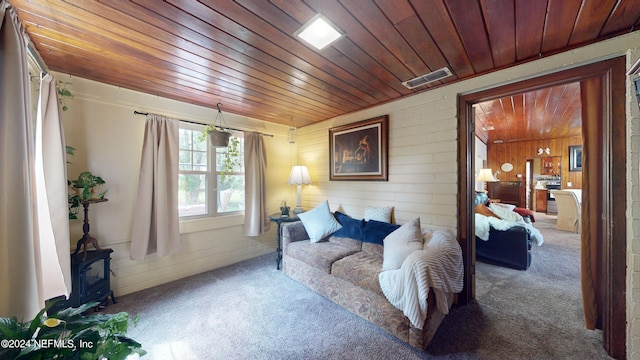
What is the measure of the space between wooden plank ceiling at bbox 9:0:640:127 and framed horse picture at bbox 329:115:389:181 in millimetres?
658

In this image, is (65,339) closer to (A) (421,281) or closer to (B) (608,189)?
(A) (421,281)

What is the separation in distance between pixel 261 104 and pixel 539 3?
8.77ft

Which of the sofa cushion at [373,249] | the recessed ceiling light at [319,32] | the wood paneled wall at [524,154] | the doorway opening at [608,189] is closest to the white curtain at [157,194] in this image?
the recessed ceiling light at [319,32]

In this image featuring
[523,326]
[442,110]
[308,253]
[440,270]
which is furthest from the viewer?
[308,253]

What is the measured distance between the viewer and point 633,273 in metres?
1.48

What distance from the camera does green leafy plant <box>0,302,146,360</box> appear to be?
72 cm

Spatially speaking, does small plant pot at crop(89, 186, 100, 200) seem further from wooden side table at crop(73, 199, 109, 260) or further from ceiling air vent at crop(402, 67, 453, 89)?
ceiling air vent at crop(402, 67, 453, 89)

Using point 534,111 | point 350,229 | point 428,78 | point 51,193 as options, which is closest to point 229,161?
point 51,193

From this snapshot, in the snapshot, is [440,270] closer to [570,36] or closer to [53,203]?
[570,36]

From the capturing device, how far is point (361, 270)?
206 centimetres

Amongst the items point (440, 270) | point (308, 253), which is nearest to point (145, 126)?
point (308, 253)

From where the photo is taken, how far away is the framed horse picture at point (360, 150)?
2.88 meters

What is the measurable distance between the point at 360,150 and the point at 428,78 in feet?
3.98

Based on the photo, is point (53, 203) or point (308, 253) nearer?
point (53, 203)
